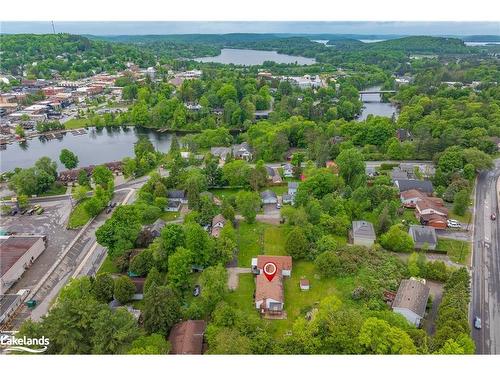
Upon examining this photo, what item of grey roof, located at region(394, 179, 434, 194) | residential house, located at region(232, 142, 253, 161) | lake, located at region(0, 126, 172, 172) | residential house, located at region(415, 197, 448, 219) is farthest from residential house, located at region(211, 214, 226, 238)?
lake, located at region(0, 126, 172, 172)

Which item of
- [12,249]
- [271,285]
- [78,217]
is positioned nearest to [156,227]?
[78,217]

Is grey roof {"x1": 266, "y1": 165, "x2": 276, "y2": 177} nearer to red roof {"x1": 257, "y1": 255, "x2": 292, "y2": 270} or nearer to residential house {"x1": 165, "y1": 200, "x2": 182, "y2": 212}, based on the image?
residential house {"x1": 165, "y1": 200, "x2": 182, "y2": 212}

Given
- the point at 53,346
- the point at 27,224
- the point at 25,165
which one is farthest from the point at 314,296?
the point at 25,165

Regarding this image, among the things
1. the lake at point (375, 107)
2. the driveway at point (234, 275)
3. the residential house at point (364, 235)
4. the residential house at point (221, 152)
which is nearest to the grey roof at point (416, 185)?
the residential house at point (364, 235)

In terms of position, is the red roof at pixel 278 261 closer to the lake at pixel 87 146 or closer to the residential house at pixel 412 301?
the residential house at pixel 412 301

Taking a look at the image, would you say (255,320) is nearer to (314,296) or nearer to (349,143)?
(314,296)

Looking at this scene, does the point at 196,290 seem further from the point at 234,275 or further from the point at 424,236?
the point at 424,236

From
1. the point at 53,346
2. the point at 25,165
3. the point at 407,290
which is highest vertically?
the point at 53,346
